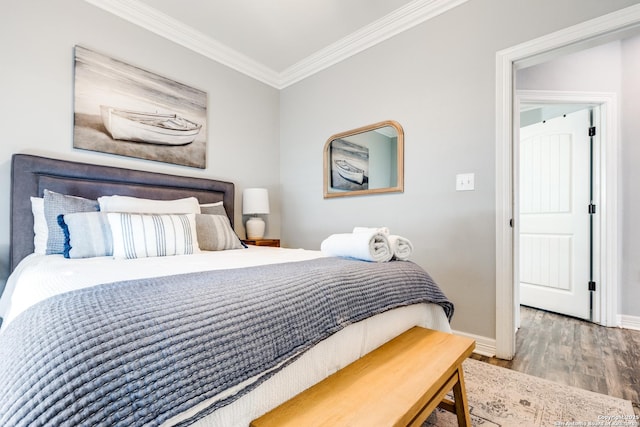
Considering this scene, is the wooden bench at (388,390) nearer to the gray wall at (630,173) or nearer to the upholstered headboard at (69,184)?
the upholstered headboard at (69,184)

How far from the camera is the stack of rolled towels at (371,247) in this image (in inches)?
55.7

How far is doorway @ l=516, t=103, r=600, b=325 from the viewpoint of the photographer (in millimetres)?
2768

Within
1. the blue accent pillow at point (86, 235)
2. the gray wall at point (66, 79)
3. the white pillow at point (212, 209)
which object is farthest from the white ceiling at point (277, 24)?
the blue accent pillow at point (86, 235)

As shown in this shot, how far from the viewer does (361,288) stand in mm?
1099

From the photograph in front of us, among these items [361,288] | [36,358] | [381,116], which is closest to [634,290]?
[381,116]

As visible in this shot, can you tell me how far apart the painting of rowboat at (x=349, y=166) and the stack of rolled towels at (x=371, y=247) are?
4.23 feet

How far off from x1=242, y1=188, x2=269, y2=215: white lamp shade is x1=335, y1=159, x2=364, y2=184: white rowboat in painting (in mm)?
818

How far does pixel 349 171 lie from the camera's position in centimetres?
293

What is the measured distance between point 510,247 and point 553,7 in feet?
4.94

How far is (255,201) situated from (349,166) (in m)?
1.01

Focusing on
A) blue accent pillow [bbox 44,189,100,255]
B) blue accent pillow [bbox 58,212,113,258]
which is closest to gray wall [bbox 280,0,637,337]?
blue accent pillow [bbox 58,212,113,258]

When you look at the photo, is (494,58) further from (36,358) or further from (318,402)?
(36,358)

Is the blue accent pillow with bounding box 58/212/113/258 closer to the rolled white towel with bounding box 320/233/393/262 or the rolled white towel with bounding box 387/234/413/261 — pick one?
the rolled white towel with bounding box 320/233/393/262

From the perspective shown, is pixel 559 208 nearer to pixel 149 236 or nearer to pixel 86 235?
pixel 149 236
